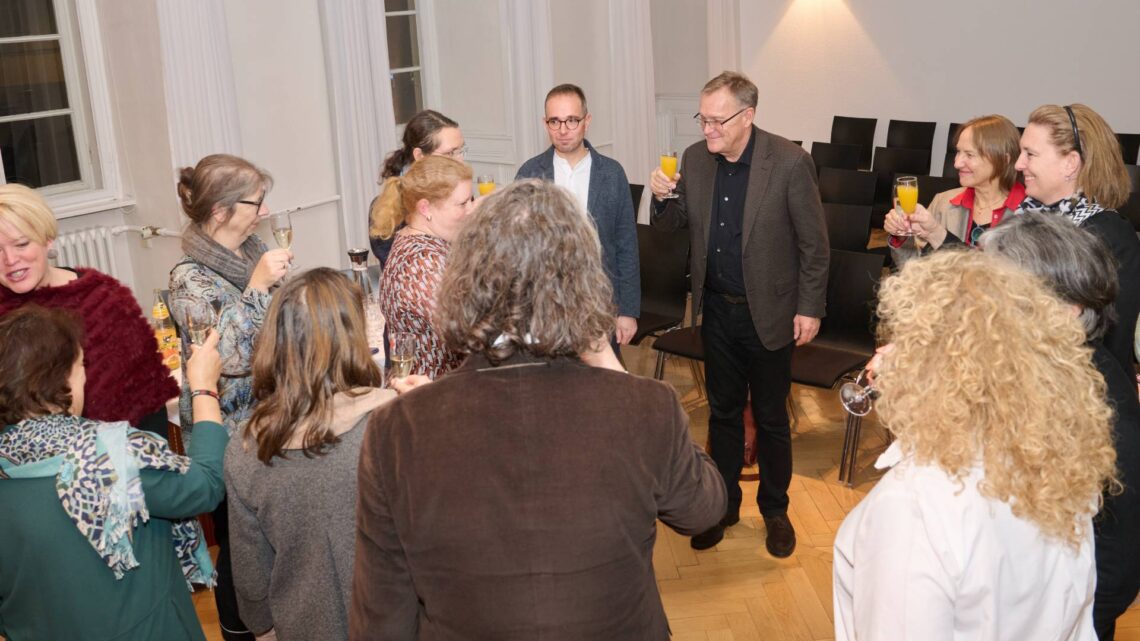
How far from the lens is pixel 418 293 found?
270 centimetres

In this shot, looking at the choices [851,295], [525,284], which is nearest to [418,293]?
[525,284]

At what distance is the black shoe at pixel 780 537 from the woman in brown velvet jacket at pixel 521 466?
224 centimetres

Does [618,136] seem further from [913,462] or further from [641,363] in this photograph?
[913,462]

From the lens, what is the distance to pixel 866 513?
166 centimetres

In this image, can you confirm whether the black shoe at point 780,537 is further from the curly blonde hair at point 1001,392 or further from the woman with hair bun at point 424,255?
the curly blonde hair at point 1001,392

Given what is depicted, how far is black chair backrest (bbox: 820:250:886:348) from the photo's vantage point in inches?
182

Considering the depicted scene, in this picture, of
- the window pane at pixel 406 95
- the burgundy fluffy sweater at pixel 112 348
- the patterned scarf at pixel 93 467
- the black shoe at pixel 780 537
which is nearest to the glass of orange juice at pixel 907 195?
the black shoe at pixel 780 537

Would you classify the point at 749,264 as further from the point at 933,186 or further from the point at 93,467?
the point at 933,186

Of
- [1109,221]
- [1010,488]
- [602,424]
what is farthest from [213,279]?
[1109,221]

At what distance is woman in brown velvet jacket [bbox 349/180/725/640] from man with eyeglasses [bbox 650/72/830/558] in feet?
6.42

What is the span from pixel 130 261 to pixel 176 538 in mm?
3682

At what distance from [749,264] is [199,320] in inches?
72.9

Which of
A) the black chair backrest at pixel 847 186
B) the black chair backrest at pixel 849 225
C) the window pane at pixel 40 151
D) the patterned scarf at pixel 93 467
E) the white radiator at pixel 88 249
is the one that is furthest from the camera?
the black chair backrest at pixel 847 186

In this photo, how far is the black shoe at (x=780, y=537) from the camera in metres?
3.81
